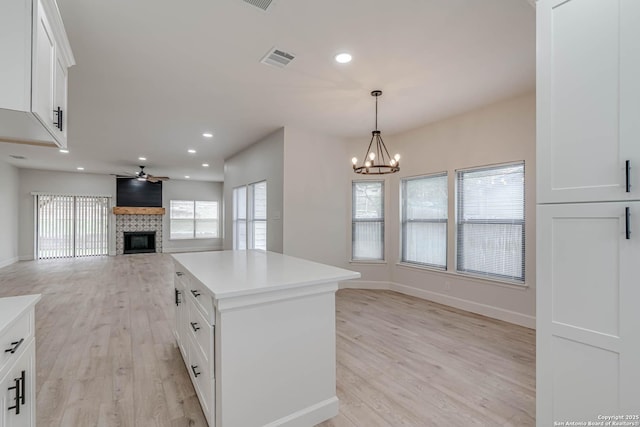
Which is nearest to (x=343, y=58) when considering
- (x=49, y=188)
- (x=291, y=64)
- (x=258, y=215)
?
(x=291, y=64)

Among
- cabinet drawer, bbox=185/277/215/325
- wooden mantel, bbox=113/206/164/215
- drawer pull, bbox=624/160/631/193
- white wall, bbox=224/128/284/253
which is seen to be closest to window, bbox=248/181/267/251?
white wall, bbox=224/128/284/253

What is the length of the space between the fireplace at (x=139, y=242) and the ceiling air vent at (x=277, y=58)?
33.0 ft

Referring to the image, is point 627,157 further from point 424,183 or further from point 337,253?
point 337,253

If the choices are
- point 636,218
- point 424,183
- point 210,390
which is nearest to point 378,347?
point 210,390

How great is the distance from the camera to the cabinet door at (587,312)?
1185 millimetres

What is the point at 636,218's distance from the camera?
1160 mm

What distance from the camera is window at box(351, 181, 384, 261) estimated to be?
538cm

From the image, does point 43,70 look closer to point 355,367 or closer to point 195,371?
point 195,371

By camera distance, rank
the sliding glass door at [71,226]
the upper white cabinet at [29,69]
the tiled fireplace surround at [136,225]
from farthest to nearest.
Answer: the tiled fireplace surround at [136,225], the sliding glass door at [71,226], the upper white cabinet at [29,69]

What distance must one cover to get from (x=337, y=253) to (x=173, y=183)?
8.61 meters

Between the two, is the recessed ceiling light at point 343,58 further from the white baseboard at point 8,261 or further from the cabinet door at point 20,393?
the white baseboard at point 8,261

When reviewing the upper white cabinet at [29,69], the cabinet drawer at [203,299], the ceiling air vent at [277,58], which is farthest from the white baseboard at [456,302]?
the upper white cabinet at [29,69]

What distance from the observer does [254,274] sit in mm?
1946

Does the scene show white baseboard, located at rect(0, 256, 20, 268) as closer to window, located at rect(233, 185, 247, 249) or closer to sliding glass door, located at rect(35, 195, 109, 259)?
sliding glass door, located at rect(35, 195, 109, 259)
